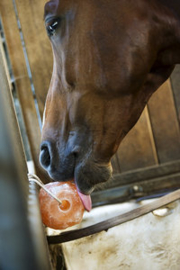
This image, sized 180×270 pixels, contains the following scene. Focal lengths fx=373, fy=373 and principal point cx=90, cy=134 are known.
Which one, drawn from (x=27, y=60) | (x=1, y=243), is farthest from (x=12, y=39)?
(x=1, y=243)

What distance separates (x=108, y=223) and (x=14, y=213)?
72cm

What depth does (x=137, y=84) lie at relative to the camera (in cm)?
114

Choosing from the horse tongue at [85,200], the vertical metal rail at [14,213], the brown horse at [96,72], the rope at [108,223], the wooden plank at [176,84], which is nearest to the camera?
the vertical metal rail at [14,213]

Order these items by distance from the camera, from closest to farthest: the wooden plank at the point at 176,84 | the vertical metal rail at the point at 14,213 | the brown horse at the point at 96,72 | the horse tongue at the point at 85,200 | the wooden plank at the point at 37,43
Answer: the vertical metal rail at the point at 14,213, the brown horse at the point at 96,72, the horse tongue at the point at 85,200, the wooden plank at the point at 37,43, the wooden plank at the point at 176,84

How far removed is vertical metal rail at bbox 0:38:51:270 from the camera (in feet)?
2.76

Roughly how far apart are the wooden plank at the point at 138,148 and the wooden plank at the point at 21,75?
0.59 metres

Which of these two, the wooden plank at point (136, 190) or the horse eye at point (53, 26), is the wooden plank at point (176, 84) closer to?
the wooden plank at point (136, 190)

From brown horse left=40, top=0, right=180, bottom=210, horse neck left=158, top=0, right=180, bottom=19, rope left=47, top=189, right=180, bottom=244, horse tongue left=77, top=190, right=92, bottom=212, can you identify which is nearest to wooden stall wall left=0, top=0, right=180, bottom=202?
rope left=47, top=189, right=180, bottom=244

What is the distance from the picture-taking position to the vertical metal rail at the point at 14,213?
2.76 ft

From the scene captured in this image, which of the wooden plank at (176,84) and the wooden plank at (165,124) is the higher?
the wooden plank at (176,84)

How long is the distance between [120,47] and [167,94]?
147 cm

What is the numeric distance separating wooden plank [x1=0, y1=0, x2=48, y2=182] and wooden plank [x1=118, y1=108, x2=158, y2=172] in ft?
1.93

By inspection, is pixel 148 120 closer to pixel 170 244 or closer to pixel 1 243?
pixel 170 244

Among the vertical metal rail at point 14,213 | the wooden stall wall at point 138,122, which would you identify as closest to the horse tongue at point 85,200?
the vertical metal rail at point 14,213
